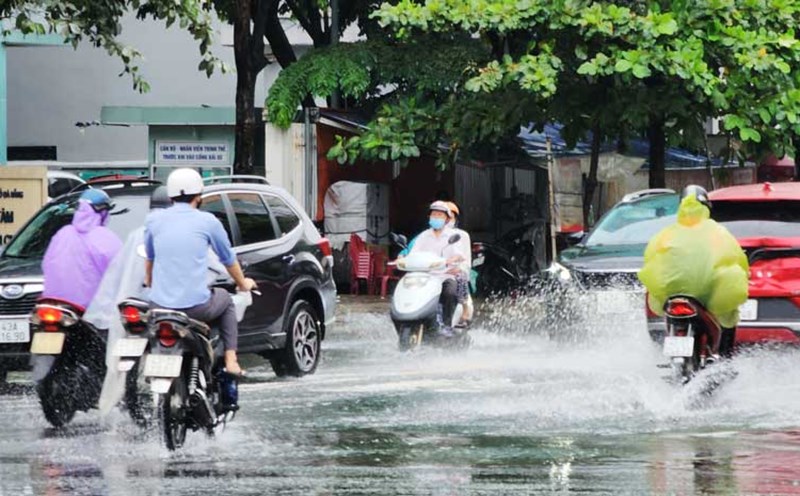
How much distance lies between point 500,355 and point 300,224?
306cm

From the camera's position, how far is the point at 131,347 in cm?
1075

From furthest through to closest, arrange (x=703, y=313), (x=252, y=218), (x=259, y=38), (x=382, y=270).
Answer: (x=382, y=270) < (x=259, y=38) < (x=252, y=218) < (x=703, y=313)

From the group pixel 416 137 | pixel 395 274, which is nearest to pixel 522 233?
pixel 395 274

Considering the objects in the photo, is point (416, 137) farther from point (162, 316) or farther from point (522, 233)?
point (162, 316)

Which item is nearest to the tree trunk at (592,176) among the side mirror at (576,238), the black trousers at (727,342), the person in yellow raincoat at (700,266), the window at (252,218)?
the side mirror at (576,238)

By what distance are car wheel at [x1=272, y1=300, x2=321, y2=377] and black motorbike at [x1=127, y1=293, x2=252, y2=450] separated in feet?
14.6

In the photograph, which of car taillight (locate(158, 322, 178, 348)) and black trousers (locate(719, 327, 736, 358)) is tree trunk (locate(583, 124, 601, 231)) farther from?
car taillight (locate(158, 322, 178, 348))

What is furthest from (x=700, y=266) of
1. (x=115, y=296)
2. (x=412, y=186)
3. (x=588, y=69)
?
(x=412, y=186)

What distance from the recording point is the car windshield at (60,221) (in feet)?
49.6

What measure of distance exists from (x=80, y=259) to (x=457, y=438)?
2.90 meters

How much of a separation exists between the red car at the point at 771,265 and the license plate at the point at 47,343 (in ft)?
16.8

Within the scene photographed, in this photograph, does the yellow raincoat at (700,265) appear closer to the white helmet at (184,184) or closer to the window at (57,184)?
the white helmet at (184,184)

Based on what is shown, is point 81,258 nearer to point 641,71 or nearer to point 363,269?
point 641,71

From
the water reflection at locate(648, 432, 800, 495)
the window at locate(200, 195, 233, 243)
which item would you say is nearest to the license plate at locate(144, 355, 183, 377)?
the water reflection at locate(648, 432, 800, 495)
